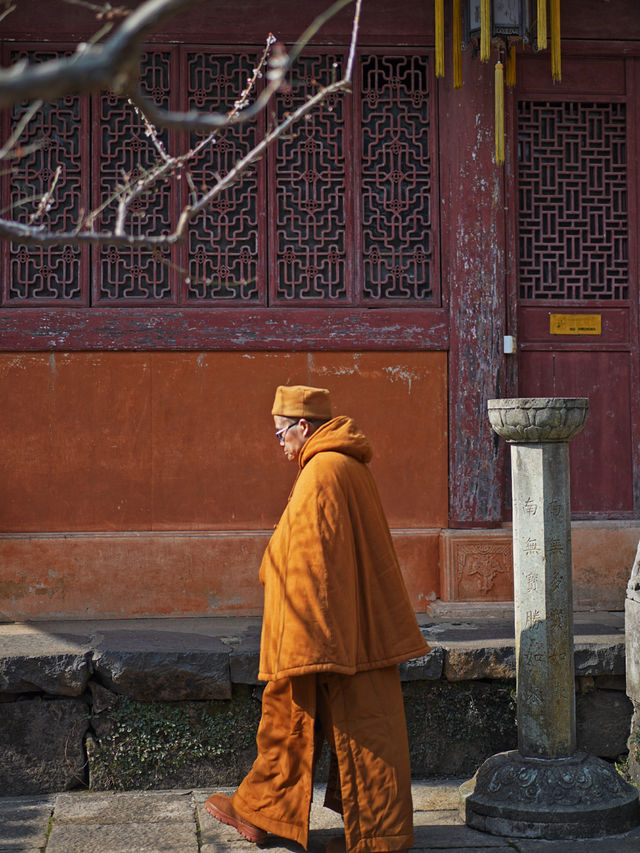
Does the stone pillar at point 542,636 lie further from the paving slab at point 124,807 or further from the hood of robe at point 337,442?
the paving slab at point 124,807

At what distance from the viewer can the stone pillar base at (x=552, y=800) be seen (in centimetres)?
433

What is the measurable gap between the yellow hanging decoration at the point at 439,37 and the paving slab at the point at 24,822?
4457 mm

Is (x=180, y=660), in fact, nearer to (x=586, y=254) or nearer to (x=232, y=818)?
(x=232, y=818)

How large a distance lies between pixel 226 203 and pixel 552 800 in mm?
3948

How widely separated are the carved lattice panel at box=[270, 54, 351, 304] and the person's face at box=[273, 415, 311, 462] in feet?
7.22

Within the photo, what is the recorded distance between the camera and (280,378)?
6.34 meters

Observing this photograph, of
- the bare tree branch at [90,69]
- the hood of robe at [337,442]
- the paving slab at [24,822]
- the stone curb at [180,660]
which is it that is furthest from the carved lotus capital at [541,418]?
the bare tree branch at [90,69]

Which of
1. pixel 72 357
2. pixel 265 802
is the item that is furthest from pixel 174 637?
pixel 72 357

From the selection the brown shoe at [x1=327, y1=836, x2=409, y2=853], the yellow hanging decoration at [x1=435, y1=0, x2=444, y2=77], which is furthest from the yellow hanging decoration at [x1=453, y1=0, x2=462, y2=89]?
the brown shoe at [x1=327, y1=836, x2=409, y2=853]

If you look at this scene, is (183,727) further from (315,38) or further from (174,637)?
(315,38)

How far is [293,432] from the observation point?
14.2ft

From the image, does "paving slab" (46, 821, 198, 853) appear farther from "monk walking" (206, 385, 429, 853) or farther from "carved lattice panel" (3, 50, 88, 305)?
"carved lattice panel" (3, 50, 88, 305)

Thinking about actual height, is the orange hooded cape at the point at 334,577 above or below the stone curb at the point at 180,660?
above

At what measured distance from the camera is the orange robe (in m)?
3.99
